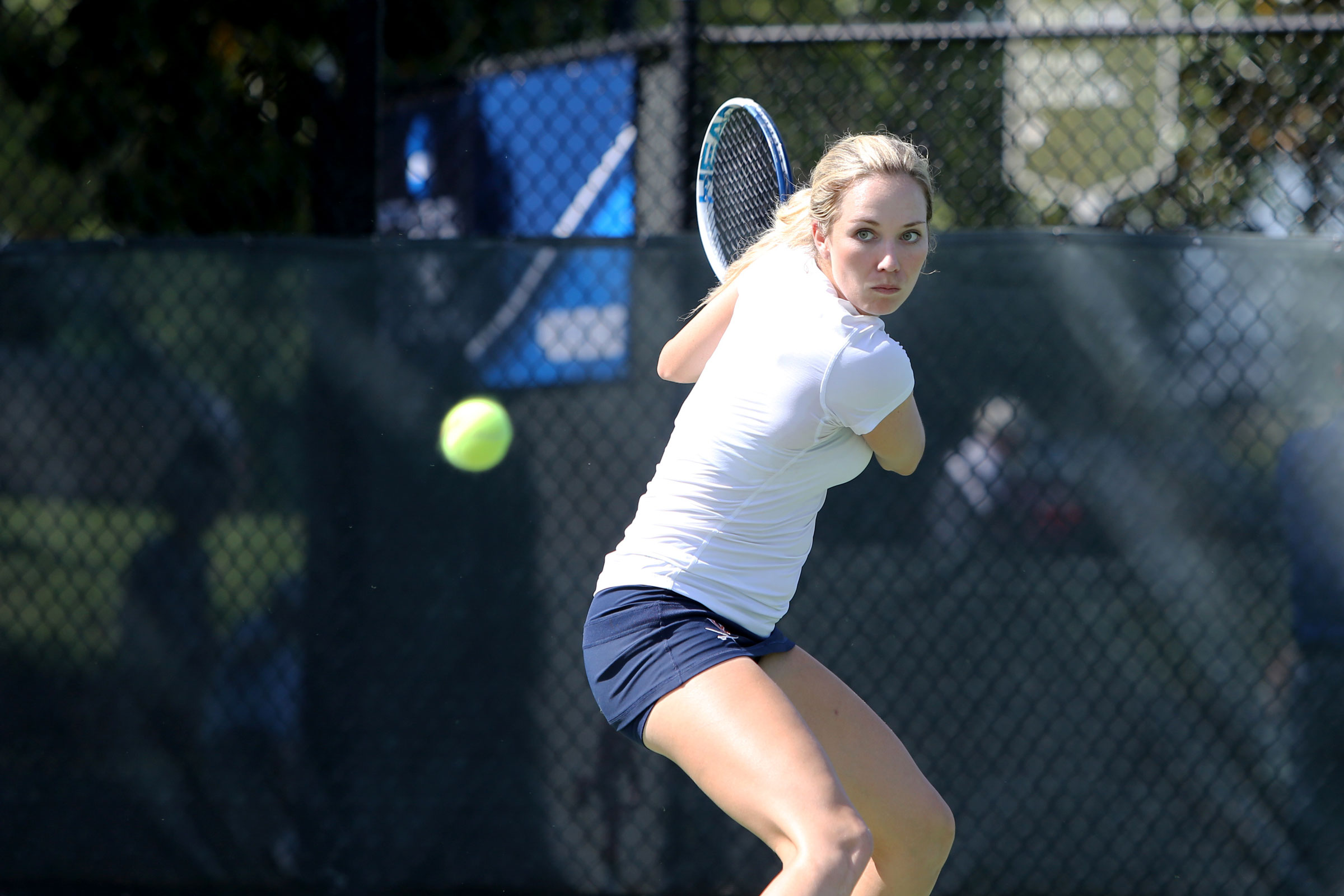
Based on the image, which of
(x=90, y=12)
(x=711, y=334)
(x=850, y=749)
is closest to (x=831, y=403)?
(x=711, y=334)

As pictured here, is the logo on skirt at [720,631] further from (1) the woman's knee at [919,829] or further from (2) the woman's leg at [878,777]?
(1) the woman's knee at [919,829]

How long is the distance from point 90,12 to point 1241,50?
355cm

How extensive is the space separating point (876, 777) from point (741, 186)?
1.27 metres

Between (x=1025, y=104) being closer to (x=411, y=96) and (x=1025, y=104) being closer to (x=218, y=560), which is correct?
(x=411, y=96)

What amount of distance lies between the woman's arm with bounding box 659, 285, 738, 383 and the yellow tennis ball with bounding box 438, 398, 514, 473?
1.03 meters

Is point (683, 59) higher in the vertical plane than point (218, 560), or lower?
higher

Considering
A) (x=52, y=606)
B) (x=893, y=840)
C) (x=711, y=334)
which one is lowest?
(x=52, y=606)

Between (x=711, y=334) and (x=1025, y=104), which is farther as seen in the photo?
(x=1025, y=104)

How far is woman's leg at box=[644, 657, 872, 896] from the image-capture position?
5.82 ft

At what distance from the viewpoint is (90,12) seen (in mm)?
4016

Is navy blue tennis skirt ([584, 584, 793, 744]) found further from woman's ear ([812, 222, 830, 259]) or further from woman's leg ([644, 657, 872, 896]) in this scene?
Answer: woman's ear ([812, 222, 830, 259])

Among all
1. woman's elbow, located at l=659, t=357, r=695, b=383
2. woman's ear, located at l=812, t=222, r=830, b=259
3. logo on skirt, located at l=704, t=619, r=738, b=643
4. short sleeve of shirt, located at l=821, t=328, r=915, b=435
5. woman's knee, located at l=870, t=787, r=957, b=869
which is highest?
woman's ear, located at l=812, t=222, r=830, b=259

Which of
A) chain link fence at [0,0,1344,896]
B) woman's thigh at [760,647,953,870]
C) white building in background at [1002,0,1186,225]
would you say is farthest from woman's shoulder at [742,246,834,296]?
white building in background at [1002,0,1186,225]

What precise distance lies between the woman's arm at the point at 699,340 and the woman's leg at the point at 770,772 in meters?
0.60
